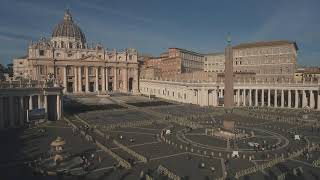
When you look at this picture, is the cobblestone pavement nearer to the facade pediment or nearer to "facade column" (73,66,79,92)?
A: "facade column" (73,66,79,92)

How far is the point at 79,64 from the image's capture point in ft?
345

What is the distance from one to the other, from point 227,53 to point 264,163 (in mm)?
18731

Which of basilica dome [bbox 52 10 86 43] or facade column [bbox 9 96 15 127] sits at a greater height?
basilica dome [bbox 52 10 86 43]

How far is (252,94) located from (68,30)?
3010 inches

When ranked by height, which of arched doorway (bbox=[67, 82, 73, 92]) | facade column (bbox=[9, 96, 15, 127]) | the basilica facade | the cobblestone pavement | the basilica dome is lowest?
the cobblestone pavement

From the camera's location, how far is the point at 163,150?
34.8 meters

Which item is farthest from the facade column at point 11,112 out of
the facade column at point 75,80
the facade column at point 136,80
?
the facade column at point 136,80

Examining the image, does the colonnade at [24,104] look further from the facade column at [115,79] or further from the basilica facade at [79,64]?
the facade column at [115,79]

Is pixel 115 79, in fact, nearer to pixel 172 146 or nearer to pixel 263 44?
pixel 263 44

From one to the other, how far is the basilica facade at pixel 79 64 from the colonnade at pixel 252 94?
26.2 metres

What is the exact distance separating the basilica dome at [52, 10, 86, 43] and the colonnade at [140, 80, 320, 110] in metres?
50.1

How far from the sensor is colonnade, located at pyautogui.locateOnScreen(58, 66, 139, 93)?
104875 millimetres

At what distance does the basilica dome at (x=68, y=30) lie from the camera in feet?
397

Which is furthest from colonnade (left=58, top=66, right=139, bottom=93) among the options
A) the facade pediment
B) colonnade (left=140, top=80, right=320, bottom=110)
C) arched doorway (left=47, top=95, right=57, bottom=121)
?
arched doorway (left=47, top=95, right=57, bottom=121)
